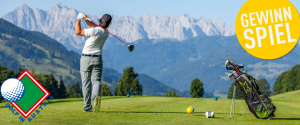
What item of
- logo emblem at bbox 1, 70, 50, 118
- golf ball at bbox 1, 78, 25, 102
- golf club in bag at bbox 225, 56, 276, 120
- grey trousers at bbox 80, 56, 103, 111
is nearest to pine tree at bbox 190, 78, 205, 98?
golf club in bag at bbox 225, 56, 276, 120

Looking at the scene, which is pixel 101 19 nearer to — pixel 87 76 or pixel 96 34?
pixel 96 34

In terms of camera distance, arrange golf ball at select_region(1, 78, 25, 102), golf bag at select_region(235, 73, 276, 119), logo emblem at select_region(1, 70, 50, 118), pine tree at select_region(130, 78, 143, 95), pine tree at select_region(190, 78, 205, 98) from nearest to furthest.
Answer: golf ball at select_region(1, 78, 25, 102) < logo emblem at select_region(1, 70, 50, 118) < golf bag at select_region(235, 73, 276, 119) < pine tree at select_region(130, 78, 143, 95) < pine tree at select_region(190, 78, 205, 98)

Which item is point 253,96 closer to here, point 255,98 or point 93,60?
point 255,98

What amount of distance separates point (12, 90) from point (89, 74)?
14.1 feet

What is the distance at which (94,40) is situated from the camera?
1123 centimetres

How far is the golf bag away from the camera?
10.9m

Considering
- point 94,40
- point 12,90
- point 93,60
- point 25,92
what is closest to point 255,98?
point 93,60

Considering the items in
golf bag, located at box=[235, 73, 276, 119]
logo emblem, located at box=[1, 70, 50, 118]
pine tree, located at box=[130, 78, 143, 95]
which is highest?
logo emblem, located at box=[1, 70, 50, 118]

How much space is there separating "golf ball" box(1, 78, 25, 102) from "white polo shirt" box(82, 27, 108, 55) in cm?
398

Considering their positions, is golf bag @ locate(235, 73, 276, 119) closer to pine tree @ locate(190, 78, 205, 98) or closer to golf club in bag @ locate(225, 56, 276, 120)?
golf club in bag @ locate(225, 56, 276, 120)

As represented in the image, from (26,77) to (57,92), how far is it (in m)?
155

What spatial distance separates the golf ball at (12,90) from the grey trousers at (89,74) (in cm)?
384

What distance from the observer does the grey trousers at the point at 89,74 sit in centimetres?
1124

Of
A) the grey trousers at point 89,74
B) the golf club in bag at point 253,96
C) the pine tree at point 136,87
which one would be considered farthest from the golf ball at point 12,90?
the pine tree at point 136,87
